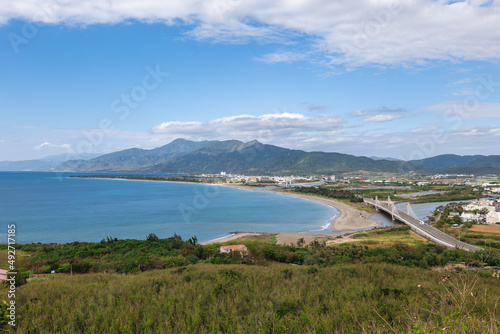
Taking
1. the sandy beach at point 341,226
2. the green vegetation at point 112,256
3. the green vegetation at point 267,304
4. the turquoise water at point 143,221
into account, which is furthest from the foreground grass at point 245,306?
the turquoise water at point 143,221

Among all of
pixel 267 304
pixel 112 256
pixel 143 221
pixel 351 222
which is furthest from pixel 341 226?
pixel 267 304

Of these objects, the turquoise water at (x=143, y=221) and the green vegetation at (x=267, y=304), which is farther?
the turquoise water at (x=143, y=221)

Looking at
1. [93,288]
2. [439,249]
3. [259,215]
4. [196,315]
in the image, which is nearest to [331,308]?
[196,315]

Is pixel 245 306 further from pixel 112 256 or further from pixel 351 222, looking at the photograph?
pixel 351 222

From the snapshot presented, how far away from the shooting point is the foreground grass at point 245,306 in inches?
191

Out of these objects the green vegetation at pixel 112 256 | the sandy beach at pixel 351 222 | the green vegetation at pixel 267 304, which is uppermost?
the green vegetation at pixel 267 304

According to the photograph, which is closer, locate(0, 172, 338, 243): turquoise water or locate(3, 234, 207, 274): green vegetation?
locate(3, 234, 207, 274): green vegetation

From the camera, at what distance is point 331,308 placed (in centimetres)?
584

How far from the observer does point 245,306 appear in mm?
6066

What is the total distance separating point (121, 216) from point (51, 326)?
47276mm

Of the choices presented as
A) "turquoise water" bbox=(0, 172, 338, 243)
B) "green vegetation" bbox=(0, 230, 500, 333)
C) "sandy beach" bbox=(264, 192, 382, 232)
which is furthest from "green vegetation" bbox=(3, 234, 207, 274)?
"sandy beach" bbox=(264, 192, 382, 232)

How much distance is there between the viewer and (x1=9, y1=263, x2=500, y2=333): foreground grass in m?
4.85

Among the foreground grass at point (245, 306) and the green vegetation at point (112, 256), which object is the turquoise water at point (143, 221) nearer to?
the green vegetation at point (112, 256)

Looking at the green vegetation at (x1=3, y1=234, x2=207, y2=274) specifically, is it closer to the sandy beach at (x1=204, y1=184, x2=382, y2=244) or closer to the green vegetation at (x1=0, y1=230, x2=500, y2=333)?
the green vegetation at (x1=0, y1=230, x2=500, y2=333)
